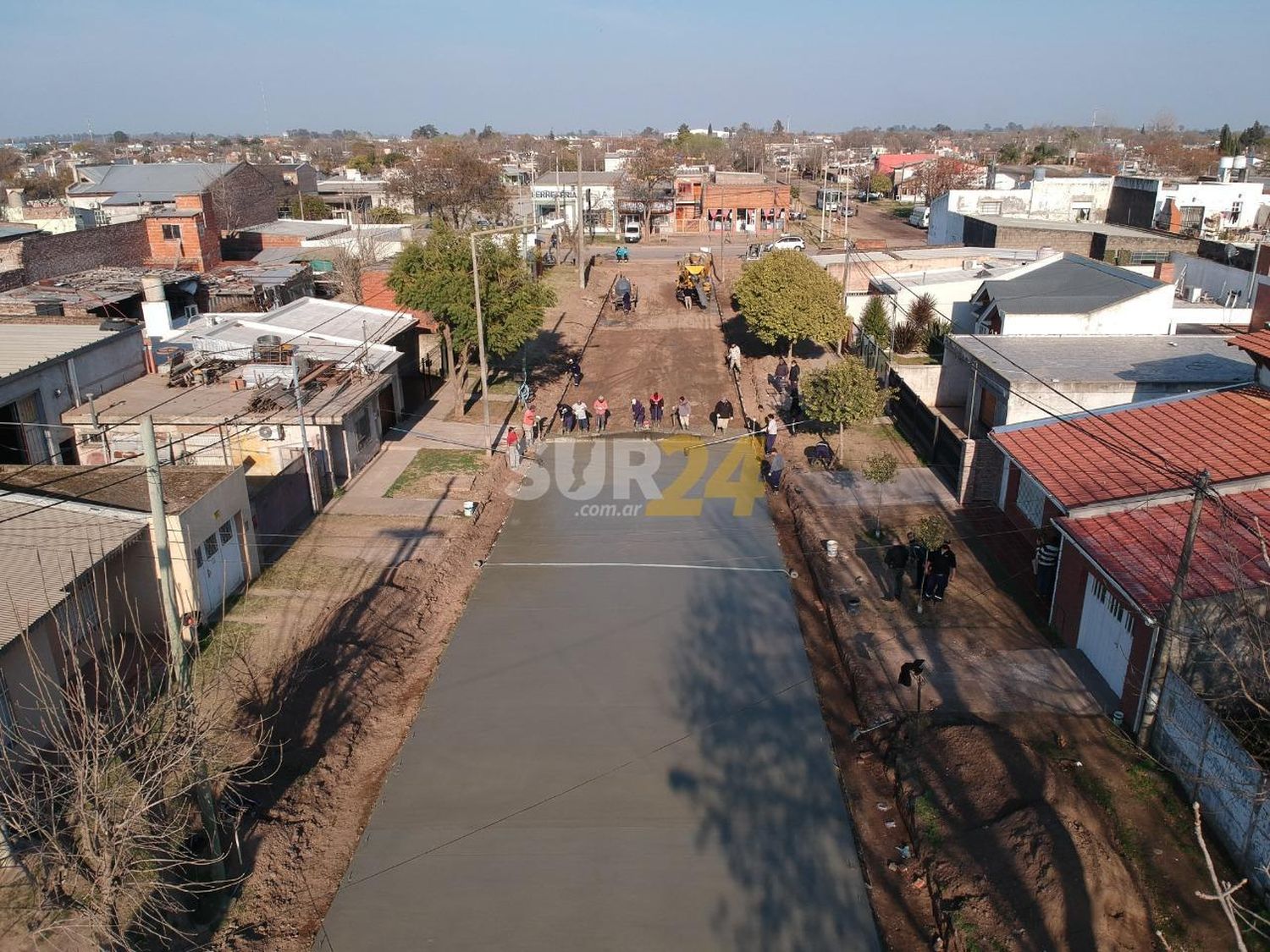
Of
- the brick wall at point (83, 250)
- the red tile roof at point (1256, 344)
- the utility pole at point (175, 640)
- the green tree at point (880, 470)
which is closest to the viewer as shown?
the utility pole at point (175, 640)

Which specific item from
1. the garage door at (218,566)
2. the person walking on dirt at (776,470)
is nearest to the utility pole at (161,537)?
the garage door at (218,566)

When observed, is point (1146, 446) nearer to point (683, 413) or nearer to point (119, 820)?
point (683, 413)

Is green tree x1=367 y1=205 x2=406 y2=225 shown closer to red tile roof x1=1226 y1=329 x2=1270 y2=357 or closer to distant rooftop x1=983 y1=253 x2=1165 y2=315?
distant rooftop x1=983 y1=253 x2=1165 y2=315

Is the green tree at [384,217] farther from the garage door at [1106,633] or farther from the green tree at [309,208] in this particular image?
the garage door at [1106,633]

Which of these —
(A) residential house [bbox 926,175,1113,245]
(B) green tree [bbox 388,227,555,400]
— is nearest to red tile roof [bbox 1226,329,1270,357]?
(B) green tree [bbox 388,227,555,400]

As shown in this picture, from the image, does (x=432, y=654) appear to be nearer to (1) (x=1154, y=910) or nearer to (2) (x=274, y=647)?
(2) (x=274, y=647)

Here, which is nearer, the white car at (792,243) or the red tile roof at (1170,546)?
the red tile roof at (1170,546)

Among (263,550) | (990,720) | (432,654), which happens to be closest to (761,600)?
(990,720)
